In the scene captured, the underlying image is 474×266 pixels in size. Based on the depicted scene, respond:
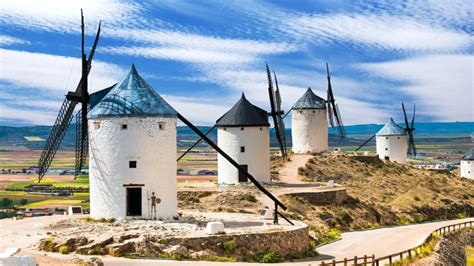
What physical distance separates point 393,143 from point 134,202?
35.1 metres

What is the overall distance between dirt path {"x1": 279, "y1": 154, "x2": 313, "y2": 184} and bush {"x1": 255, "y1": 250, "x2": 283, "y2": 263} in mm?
18528

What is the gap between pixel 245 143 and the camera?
35.8m

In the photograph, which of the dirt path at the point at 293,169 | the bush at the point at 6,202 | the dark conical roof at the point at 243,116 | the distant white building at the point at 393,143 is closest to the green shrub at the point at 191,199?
the dark conical roof at the point at 243,116

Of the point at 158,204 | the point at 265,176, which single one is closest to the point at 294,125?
the point at 265,176

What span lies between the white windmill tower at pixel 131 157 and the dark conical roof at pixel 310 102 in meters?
23.8

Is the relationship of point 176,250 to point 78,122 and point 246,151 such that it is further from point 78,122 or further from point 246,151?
point 246,151

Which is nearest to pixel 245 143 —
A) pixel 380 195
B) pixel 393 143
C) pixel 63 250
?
pixel 380 195

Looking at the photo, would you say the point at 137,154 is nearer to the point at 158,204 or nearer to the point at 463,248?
the point at 158,204

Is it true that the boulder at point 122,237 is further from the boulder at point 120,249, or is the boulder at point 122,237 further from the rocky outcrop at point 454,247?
the rocky outcrop at point 454,247

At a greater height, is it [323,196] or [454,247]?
[323,196]

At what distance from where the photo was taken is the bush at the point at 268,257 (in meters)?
20.3

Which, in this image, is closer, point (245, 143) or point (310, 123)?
point (245, 143)

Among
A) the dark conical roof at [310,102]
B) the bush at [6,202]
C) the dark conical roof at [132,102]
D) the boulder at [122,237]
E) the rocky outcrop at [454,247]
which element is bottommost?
the rocky outcrop at [454,247]

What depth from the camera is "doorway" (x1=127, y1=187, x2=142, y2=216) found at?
2348 centimetres
